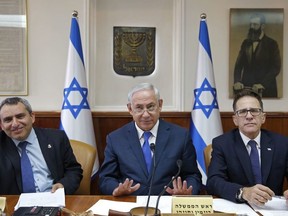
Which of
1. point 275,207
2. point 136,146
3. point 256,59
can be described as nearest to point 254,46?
point 256,59

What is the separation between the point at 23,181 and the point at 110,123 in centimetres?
163

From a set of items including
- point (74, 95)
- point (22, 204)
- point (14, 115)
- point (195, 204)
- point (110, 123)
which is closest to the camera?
point (195, 204)

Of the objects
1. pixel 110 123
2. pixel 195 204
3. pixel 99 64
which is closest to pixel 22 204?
pixel 195 204

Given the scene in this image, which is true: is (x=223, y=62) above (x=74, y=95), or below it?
above

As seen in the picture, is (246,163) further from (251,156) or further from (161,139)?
(161,139)

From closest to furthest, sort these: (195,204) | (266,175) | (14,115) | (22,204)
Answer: (195,204)
(22,204)
(266,175)
(14,115)

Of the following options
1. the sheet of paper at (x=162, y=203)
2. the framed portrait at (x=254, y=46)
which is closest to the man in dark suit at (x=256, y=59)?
the framed portrait at (x=254, y=46)

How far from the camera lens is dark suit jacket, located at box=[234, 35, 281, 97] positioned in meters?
3.70

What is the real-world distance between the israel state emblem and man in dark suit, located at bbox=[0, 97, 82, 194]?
1639 mm

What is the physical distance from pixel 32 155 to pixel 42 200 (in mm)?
584

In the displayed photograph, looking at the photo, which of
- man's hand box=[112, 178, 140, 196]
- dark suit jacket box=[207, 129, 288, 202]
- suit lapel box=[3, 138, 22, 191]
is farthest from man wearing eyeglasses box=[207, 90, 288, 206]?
suit lapel box=[3, 138, 22, 191]

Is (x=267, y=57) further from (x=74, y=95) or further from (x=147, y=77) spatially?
(x=74, y=95)

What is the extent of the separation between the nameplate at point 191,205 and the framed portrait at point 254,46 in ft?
8.05

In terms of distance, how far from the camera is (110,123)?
3658mm
